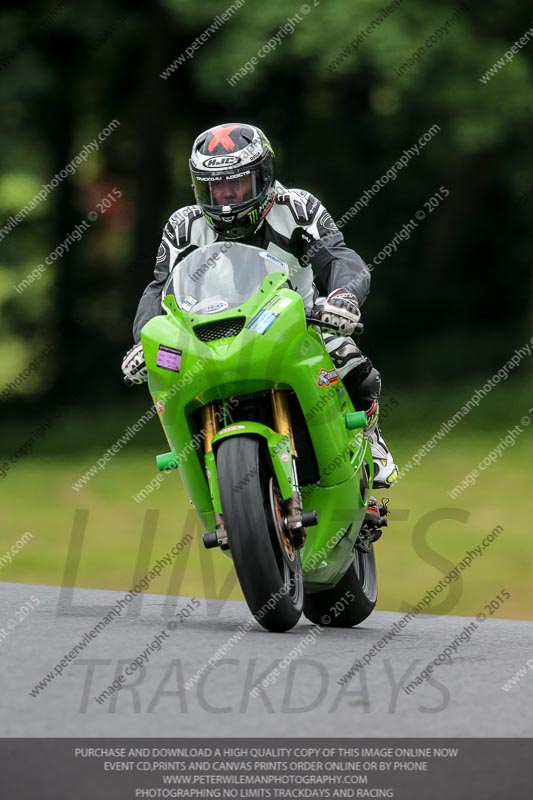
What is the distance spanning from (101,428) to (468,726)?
53.4 feet

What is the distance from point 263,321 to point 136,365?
0.67 m

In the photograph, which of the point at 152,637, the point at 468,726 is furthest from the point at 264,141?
the point at 468,726

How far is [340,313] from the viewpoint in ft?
18.8

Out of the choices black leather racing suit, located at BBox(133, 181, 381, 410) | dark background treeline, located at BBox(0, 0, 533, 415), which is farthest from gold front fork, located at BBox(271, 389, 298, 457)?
dark background treeline, located at BBox(0, 0, 533, 415)

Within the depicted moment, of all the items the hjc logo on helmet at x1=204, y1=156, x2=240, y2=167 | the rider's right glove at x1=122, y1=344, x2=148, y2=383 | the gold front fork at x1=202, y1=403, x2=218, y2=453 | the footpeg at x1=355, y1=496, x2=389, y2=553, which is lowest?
the footpeg at x1=355, y1=496, x2=389, y2=553

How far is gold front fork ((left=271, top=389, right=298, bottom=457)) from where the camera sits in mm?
5570

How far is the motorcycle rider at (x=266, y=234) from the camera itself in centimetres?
596

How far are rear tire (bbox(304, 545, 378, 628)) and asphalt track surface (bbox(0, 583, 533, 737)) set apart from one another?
19.5 inches

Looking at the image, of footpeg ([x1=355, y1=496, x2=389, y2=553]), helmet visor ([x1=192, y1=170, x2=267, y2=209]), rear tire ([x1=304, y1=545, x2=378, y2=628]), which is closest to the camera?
helmet visor ([x1=192, y1=170, x2=267, y2=209])

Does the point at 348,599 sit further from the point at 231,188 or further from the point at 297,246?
the point at 231,188

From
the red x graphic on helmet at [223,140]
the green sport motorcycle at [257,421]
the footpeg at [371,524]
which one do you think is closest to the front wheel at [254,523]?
the green sport motorcycle at [257,421]

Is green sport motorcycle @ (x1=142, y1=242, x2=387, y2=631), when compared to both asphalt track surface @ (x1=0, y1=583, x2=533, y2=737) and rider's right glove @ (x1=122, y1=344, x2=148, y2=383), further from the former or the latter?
asphalt track surface @ (x1=0, y1=583, x2=533, y2=737)

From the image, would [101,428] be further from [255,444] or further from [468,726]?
[468,726]

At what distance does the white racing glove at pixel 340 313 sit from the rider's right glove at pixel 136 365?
2.52ft
